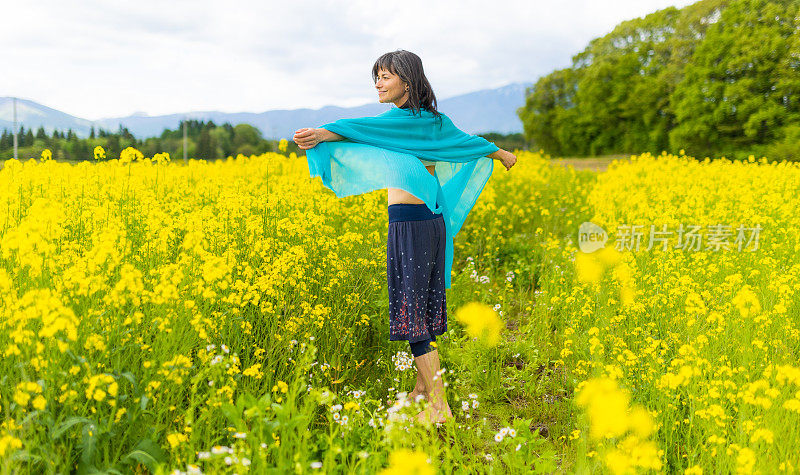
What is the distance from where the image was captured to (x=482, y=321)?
9.95 feet

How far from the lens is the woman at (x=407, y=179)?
280 centimetres

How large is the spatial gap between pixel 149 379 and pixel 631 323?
291cm

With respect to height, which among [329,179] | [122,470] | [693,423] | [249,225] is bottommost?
[693,423]

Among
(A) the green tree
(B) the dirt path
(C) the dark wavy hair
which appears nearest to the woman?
(C) the dark wavy hair

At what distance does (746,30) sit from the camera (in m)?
21.5

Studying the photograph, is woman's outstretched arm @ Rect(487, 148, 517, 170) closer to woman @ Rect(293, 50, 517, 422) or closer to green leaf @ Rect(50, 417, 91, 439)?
woman @ Rect(293, 50, 517, 422)

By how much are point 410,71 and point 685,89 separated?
24777 mm

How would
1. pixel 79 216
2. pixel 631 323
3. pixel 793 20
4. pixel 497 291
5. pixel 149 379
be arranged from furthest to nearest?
pixel 793 20 → pixel 497 291 → pixel 79 216 → pixel 631 323 → pixel 149 379

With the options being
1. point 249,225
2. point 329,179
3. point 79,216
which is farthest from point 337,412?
point 79,216

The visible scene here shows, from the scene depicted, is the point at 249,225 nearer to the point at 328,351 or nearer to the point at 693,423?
the point at 328,351

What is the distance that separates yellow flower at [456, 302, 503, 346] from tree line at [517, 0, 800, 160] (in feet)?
45.5

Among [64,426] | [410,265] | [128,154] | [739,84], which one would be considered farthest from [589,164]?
[64,426]

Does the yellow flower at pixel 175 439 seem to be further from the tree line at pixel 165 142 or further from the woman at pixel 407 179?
the tree line at pixel 165 142

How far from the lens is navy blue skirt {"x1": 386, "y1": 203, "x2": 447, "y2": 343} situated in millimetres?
2801
